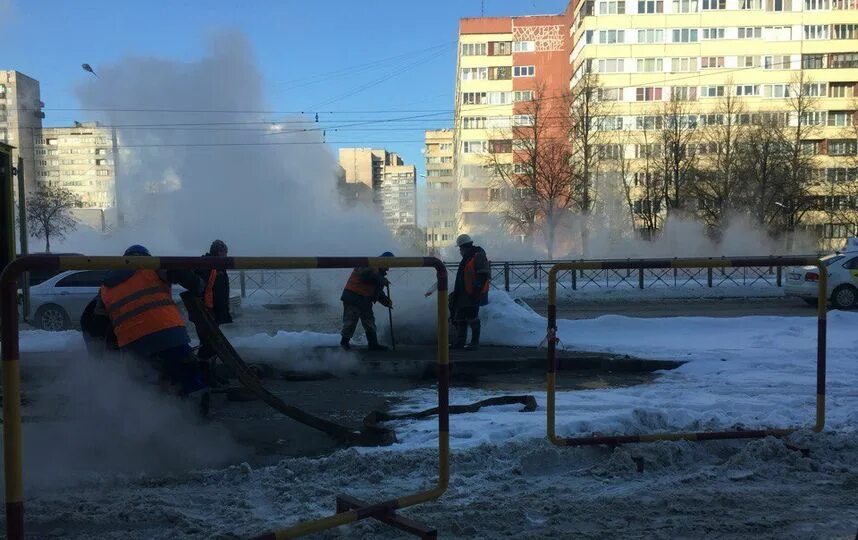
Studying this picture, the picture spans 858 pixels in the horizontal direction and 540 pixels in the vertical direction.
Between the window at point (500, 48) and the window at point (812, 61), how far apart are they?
29025mm

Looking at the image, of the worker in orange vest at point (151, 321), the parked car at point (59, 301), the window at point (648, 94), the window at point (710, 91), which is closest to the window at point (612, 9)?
the window at point (648, 94)

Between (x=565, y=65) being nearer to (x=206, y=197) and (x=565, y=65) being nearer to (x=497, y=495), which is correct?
(x=206, y=197)

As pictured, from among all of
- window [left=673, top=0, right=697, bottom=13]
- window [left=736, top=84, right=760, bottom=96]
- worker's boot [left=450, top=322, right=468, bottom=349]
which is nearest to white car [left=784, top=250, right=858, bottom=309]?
worker's boot [left=450, top=322, right=468, bottom=349]

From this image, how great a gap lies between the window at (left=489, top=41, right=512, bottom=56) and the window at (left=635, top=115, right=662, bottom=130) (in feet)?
58.0

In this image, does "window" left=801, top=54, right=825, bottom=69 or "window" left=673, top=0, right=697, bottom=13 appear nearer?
"window" left=673, top=0, right=697, bottom=13

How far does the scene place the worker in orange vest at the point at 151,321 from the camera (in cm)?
479

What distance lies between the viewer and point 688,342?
9938mm

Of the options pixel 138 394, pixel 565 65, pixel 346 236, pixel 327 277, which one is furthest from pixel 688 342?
pixel 565 65

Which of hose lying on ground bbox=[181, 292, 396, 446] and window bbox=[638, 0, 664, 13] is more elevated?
window bbox=[638, 0, 664, 13]

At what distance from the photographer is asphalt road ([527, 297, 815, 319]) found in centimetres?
1633

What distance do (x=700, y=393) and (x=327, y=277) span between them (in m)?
13.2

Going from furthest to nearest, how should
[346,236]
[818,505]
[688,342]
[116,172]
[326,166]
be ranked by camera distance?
[116,172] → [326,166] → [346,236] → [688,342] → [818,505]

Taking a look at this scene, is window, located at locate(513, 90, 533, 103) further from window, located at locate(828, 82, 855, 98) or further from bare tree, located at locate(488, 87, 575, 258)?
window, located at locate(828, 82, 855, 98)

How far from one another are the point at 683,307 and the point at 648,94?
50.0 metres
